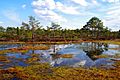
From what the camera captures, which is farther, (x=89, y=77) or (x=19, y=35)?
(x=19, y=35)

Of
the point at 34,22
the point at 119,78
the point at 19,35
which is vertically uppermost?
the point at 34,22

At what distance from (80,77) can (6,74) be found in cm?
911

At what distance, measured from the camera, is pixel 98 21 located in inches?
4990

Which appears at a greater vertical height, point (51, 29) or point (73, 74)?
point (51, 29)

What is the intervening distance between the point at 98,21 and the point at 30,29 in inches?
1822

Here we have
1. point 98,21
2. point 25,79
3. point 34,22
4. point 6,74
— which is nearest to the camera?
point 25,79

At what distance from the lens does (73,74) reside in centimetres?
2330

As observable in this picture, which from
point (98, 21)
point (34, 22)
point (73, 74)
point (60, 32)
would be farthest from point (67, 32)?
point (73, 74)

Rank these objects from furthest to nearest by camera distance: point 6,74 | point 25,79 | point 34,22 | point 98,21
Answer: point 98,21 → point 34,22 → point 6,74 → point 25,79

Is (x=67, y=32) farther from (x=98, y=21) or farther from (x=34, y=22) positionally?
(x=34, y=22)

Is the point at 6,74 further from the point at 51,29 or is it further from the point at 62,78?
the point at 51,29

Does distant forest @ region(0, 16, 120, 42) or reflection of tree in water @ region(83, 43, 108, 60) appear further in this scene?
distant forest @ region(0, 16, 120, 42)

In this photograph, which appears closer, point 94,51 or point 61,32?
point 94,51

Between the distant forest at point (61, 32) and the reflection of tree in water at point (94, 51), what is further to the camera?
the distant forest at point (61, 32)
